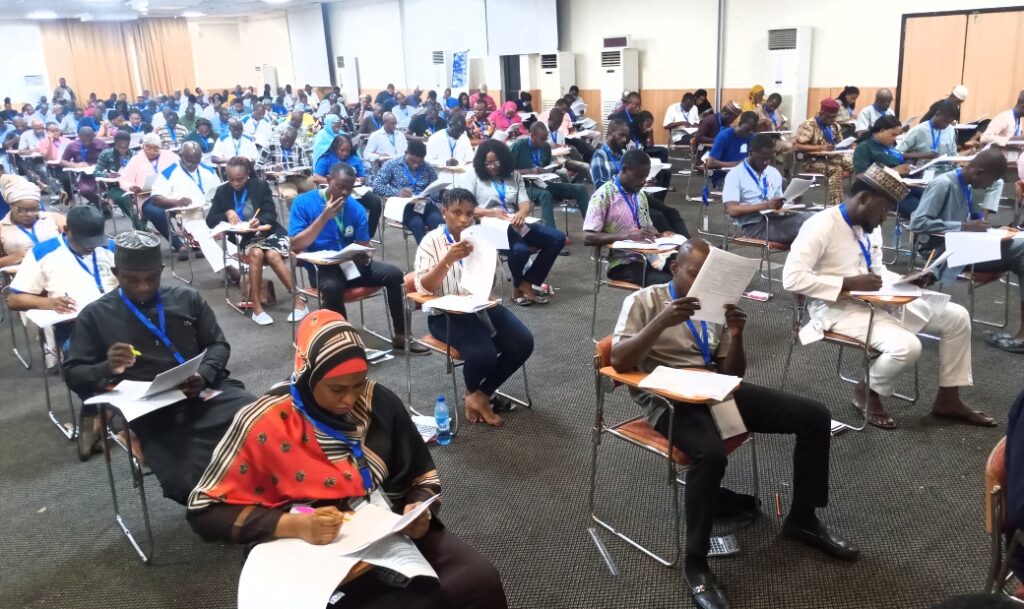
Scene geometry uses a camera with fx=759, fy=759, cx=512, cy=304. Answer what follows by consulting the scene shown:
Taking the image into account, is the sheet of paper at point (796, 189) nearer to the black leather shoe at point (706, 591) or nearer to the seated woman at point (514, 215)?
the seated woman at point (514, 215)

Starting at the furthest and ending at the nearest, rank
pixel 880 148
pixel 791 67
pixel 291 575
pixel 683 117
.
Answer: pixel 683 117 → pixel 791 67 → pixel 880 148 → pixel 291 575

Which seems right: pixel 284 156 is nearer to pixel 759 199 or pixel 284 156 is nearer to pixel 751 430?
pixel 759 199

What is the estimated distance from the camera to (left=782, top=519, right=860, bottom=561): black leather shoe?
8.91 ft

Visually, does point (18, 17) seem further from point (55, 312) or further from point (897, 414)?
point (897, 414)

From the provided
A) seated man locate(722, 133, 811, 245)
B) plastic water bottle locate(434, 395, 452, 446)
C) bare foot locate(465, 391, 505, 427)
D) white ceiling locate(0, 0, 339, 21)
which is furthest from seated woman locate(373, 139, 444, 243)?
white ceiling locate(0, 0, 339, 21)

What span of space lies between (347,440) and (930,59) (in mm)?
11516

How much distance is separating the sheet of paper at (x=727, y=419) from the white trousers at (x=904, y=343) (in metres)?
1.30

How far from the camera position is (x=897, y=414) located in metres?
3.87

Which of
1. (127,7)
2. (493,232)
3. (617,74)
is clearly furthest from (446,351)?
(127,7)

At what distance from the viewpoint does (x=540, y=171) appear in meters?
8.04

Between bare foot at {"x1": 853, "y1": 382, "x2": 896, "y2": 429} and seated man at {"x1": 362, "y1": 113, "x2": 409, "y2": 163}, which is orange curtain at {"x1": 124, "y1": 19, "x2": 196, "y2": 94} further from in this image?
bare foot at {"x1": 853, "y1": 382, "x2": 896, "y2": 429}

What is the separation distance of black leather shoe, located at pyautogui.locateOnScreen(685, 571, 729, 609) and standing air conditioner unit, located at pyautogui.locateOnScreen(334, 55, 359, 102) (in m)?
21.2

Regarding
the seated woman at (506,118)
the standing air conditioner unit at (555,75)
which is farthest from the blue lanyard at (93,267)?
the standing air conditioner unit at (555,75)

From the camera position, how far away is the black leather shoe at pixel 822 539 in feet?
8.91
